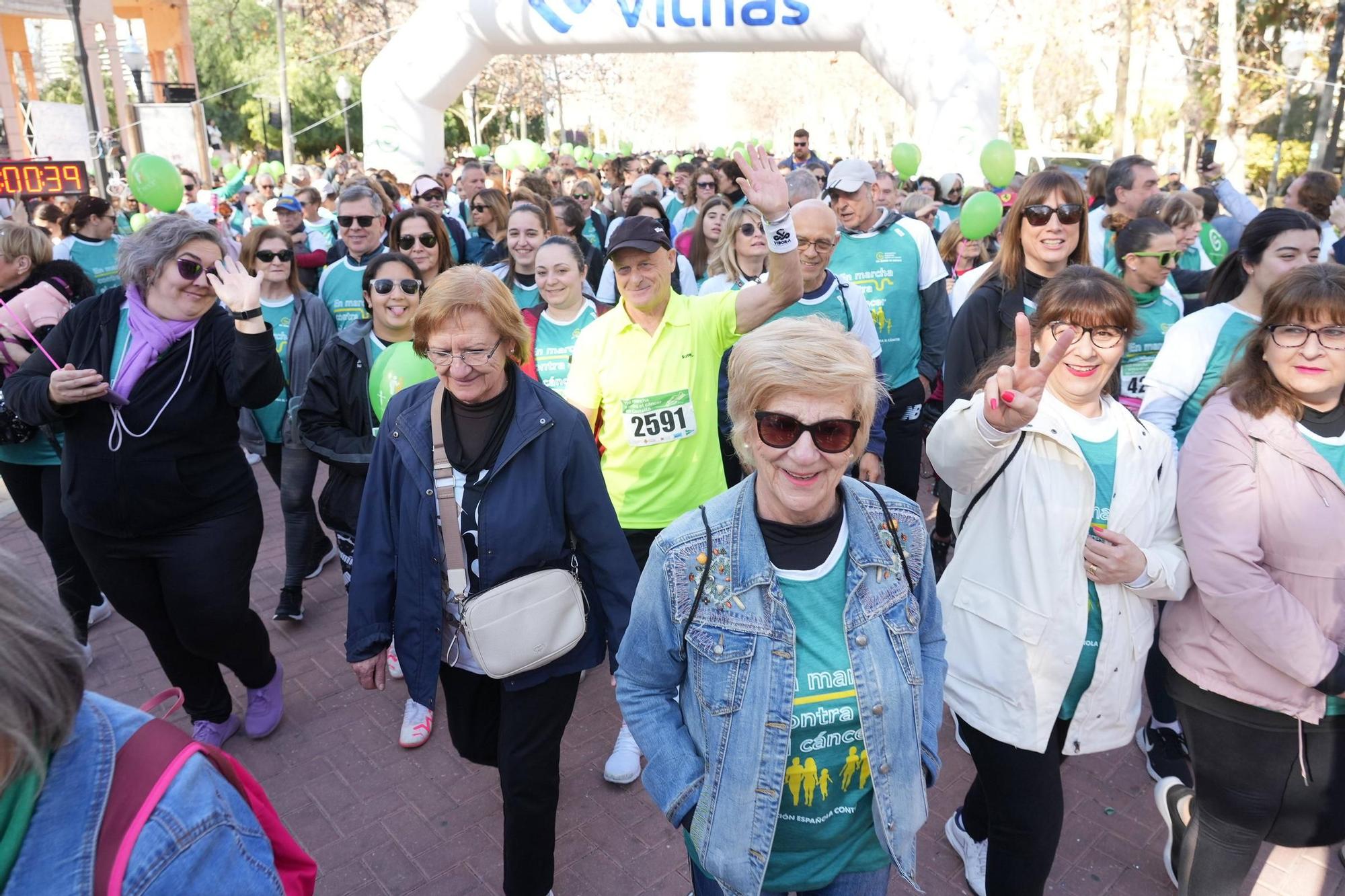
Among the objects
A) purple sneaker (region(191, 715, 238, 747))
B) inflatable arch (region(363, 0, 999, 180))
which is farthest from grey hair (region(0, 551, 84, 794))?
inflatable arch (region(363, 0, 999, 180))

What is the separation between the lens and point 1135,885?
2.99 m

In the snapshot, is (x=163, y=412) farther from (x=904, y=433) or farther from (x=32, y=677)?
(x=904, y=433)

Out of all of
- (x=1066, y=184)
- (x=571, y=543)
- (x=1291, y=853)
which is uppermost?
Result: (x=1066, y=184)

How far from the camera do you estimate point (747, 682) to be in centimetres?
184

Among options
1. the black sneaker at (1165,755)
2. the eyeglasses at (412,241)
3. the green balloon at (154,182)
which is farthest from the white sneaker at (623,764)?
the green balloon at (154,182)

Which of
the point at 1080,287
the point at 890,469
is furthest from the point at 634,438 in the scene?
the point at 890,469

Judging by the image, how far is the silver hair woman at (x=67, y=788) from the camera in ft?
3.54

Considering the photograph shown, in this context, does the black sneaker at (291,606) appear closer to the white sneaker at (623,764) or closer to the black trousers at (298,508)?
the black trousers at (298,508)

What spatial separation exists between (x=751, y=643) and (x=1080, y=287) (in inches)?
58.6

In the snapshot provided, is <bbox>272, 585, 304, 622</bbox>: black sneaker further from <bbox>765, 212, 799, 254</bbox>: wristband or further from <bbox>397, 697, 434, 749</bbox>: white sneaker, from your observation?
<bbox>765, 212, 799, 254</bbox>: wristband

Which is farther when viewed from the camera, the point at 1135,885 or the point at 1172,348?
the point at 1172,348

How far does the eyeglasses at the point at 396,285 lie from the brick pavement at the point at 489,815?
5.97ft

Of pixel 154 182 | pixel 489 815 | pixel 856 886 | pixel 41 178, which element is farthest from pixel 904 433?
pixel 41 178

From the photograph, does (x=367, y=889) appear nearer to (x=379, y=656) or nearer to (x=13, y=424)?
(x=379, y=656)
